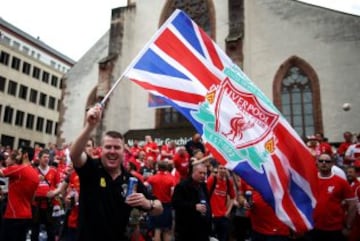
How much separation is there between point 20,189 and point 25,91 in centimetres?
4450

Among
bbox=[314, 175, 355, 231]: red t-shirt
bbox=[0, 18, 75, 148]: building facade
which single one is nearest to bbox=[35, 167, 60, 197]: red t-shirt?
bbox=[314, 175, 355, 231]: red t-shirt

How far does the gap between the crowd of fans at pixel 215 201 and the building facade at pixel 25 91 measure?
32988 millimetres

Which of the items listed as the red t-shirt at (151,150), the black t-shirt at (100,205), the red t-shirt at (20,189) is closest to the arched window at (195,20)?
the red t-shirt at (151,150)

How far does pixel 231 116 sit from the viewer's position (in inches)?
198

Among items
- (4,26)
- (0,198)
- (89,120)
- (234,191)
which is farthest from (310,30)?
(4,26)

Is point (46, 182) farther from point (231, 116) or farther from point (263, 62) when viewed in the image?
point (263, 62)

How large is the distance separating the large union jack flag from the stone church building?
12.5 m

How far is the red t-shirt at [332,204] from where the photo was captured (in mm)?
5855

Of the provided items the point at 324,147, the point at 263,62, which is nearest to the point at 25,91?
the point at 263,62

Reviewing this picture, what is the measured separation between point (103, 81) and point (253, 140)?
1665 centimetres

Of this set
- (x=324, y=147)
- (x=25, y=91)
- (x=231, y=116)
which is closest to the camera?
(x=231, y=116)

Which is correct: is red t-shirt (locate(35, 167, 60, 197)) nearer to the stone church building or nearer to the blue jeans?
the blue jeans

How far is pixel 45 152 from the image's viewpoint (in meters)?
8.09

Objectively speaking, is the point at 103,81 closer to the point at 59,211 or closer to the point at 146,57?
the point at 59,211
